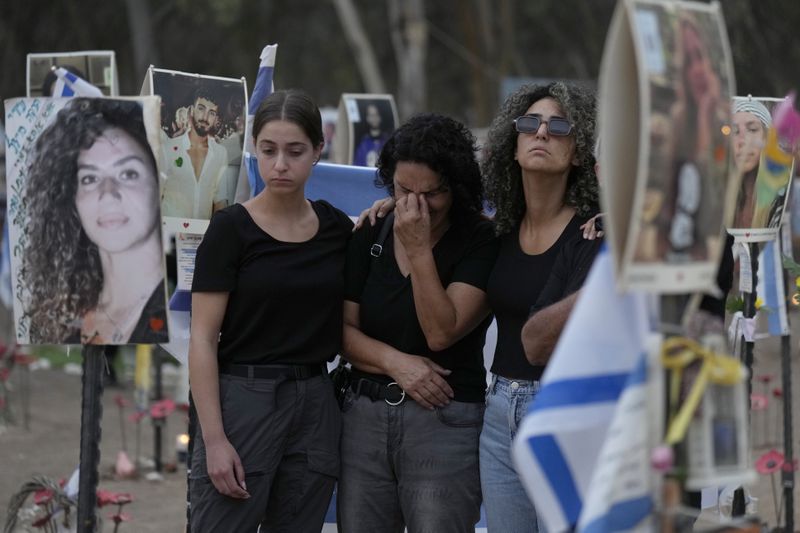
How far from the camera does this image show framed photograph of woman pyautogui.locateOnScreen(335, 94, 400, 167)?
24.6 ft

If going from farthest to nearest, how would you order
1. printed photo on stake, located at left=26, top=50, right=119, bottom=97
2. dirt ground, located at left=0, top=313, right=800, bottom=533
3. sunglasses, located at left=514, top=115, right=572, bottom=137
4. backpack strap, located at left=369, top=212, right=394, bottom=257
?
dirt ground, located at left=0, top=313, right=800, bottom=533
printed photo on stake, located at left=26, top=50, right=119, bottom=97
backpack strap, located at left=369, top=212, right=394, bottom=257
sunglasses, located at left=514, top=115, right=572, bottom=137

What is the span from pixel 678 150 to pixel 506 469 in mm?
1383

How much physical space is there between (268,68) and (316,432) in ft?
4.18

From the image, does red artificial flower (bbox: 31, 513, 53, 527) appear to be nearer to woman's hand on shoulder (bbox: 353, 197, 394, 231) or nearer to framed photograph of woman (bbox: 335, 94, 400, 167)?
woman's hand on shoulder (bbox: 353, 197, 394, 231)

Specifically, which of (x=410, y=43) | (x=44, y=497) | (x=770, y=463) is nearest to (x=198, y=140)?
(x=44, y=497)

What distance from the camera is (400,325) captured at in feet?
11.2

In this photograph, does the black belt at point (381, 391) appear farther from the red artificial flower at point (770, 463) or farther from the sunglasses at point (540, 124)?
the red artificial flower at point (770, 463)

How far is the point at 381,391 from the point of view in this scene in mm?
3436

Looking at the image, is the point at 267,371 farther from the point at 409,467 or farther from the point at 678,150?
the point at 678,150

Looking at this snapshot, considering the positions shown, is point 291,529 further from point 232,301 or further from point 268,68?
point 268,68

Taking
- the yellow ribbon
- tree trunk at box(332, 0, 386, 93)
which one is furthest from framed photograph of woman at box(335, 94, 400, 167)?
tree trunk at box(332, 0, 386, 93)

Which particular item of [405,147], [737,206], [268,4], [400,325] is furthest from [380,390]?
[268,4]

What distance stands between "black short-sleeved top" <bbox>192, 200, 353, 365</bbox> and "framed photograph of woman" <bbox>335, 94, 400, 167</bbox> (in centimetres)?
409

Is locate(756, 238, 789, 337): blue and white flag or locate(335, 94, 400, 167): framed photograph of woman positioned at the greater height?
Result: locate(335, 94, 400, 167): framed photograph of woman
